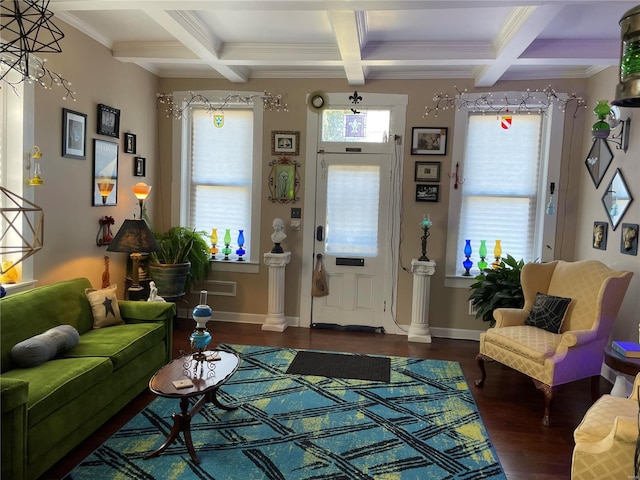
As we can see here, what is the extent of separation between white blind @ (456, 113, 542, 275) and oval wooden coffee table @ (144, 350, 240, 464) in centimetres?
314

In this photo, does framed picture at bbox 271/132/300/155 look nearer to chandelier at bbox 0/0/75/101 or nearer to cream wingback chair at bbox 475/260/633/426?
chandelier at bbox 0/0/75/101

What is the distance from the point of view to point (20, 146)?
3.23m

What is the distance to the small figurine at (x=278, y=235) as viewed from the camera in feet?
16.3

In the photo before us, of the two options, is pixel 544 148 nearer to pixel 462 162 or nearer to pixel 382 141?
pixel 462 162

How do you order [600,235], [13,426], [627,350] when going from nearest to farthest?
[13,426]
[627,350]
[600,235]

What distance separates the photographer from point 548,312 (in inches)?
144

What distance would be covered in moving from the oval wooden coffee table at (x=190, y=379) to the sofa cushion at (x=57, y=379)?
358 mm

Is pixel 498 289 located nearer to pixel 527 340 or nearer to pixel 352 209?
pixel 527 340

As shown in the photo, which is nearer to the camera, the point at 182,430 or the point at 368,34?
the point at 182,430

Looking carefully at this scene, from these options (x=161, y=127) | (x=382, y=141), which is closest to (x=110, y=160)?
(x=161, y=127)

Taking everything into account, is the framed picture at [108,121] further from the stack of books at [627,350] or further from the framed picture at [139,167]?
the stack of books at [627,350]

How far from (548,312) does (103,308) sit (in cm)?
339

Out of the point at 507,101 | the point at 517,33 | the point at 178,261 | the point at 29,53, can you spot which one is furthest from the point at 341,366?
the point at 29,53

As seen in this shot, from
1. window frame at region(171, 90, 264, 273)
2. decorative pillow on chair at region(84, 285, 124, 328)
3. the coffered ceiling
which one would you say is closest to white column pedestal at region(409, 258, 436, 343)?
window frame at region(171, 90, 264, 273)
